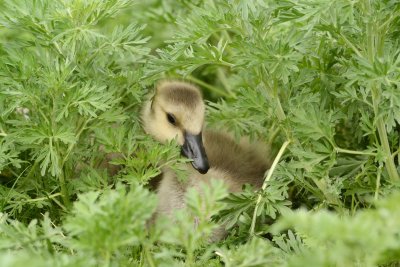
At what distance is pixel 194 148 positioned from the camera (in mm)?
2648

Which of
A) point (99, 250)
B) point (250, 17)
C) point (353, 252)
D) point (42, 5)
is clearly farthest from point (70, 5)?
point (353, 252)

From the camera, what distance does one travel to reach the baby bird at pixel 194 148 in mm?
2689

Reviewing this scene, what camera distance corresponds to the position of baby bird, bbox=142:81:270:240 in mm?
2689

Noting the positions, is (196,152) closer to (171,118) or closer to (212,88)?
(171,118)

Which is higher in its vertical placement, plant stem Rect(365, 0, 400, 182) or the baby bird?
plant stem Rect(365, 0, 400, 182)

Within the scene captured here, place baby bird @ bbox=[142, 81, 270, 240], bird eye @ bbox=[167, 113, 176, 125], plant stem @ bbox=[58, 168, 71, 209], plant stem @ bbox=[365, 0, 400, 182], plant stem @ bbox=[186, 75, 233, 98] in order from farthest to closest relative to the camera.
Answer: plant stem @ bbox=[186, 75, 233, 98], bird eye @ bbox=[167, 113, 176, 125], baby bird @ bbox=[142, 81, 270, 240], plant stem @ bbox=[58, 168, 71, 209], plant stem @ bbox=[365, 0, 400, 182]

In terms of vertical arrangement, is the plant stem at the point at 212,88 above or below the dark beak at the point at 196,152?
below

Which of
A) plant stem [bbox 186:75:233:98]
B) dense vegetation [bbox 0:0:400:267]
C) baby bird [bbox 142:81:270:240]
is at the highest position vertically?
dense vegetation [bbox 0:0:400:267]

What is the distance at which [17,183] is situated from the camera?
258 centimetres

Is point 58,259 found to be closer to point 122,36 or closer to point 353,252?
point 353,252

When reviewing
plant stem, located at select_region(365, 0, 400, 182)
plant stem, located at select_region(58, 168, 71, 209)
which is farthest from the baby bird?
plant stem, located at select_region(365, 0, 400, 182)

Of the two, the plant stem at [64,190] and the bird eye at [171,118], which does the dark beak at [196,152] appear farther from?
the plant stem at [64,190]

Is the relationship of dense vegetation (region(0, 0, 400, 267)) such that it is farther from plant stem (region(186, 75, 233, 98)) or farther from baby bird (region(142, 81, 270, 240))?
plant stem (region(186, 75, 233, 98))

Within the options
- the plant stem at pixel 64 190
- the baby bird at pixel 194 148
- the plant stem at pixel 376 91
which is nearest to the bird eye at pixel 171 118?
the baby bird at pixel 194 148
